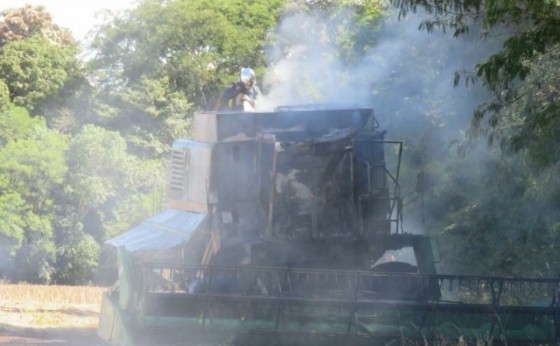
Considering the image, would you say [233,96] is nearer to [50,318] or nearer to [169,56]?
[50,318]

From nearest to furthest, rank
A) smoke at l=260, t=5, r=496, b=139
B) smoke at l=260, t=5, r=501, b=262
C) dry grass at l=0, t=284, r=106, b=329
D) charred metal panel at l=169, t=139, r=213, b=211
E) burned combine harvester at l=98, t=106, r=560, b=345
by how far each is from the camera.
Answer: burned combine harvester at l=98, t=106, r=560, b=345 < charred metal panel at l=169, t=139, r=213, b=211 < dry grass at l=0, t=284, r=106, b=329 < smoke at l=260, t=5, r=501, b=262 < smoke at l=260, t=5, r=496, b=139

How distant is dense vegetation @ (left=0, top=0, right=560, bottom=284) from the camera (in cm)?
1878

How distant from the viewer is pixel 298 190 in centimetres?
1552

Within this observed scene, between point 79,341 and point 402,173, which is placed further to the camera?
point 402,173

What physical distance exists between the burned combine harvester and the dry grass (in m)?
3.69

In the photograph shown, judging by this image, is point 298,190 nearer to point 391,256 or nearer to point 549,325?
point 391,256

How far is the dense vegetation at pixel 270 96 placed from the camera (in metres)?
18.8

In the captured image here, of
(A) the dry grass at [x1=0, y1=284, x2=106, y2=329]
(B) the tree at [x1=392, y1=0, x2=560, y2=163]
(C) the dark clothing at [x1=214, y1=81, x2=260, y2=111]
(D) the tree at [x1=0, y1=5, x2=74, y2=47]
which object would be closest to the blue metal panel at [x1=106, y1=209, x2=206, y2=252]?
(C) the dark clothing at [x1=214, y1=81, x2=260, y2=111]

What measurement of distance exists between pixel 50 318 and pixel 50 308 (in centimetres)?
336

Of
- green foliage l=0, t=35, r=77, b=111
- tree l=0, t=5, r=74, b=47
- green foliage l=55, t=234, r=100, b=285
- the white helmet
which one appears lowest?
green foliage l=55, t=234, r=100, b=285

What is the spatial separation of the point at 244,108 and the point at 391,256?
3.28 metres

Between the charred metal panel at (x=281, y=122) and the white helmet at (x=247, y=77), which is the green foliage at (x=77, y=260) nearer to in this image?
the white helmet at (x=247, y=77)

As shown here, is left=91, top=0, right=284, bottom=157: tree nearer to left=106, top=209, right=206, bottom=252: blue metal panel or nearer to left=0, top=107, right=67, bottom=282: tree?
left=0, top=107, right=67, bottom=282: tree

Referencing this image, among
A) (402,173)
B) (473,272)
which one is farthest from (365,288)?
(402,173)
